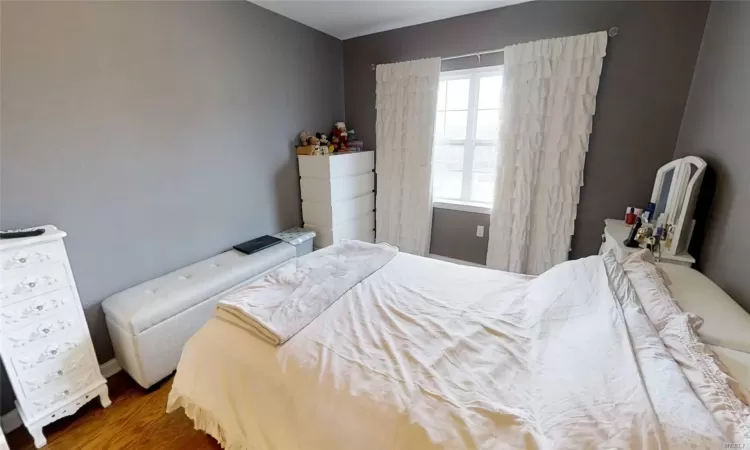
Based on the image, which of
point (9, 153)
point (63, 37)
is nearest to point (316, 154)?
point (63, 37)

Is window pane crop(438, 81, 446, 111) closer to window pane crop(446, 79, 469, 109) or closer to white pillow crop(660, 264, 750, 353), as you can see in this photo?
window pane crop(446, 79, 469, 109)

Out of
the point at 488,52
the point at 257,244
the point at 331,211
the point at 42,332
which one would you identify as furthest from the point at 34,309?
the point at 488,52

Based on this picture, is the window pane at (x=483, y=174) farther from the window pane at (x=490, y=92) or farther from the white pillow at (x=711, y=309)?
the white pillow at (x=711, y=309)

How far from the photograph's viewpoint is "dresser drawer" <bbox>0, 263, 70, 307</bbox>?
131cm

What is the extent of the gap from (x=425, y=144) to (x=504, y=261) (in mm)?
1373

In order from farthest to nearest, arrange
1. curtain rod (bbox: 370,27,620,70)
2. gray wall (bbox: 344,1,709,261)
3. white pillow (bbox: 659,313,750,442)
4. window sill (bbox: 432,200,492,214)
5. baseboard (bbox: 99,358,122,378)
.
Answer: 1. window sill (bbox: 432,200,492,214)
2. curtain rod (bbox: 370,27,620,70)
3. gray wall (bbox: 344,1,709,261)
4. baseboard (bbox: 99,358,122,378)
5. white pillow (bbox: 659,313,750,442)

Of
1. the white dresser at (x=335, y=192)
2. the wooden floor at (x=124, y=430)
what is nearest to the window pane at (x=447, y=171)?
the white dresser at (x=335, y=192)

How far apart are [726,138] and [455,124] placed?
188 centimetres

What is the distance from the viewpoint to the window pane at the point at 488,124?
290cm

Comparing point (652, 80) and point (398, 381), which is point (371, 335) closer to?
point (398, 381)

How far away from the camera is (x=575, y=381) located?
3.11 feet

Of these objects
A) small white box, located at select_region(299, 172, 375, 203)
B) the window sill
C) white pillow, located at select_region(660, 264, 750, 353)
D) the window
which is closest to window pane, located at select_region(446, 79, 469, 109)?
the window

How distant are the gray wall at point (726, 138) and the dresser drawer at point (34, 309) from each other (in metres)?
3.07

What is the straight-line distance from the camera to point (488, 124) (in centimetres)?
295
